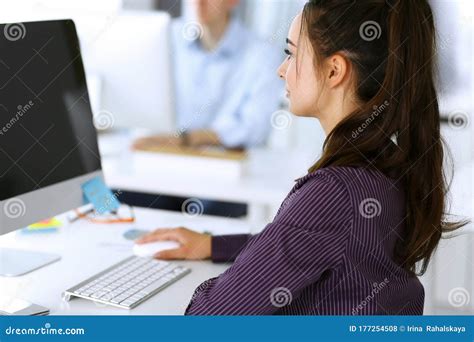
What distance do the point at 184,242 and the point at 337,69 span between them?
577 millimetres

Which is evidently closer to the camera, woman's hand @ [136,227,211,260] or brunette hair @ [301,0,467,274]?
brunette hair @ [301,0,467,274]

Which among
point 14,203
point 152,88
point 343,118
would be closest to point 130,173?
point 152,88

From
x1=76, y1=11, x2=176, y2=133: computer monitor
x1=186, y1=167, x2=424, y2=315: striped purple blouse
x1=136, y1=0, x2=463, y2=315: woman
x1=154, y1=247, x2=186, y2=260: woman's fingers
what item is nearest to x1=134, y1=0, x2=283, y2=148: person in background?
x1=76, y1=11, x2=176, y2=133: computer monitor

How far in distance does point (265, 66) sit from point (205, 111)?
381 mm

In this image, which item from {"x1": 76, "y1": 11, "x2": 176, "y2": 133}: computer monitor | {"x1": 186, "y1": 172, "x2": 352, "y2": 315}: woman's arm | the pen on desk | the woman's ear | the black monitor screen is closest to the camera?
{"x1": 186, "y1": 172, "x2": 352, "y2": 315}: woman's arm

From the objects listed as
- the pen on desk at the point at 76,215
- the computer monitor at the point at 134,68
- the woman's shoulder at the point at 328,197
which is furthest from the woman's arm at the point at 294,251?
the computer monitor at the point at 134,68

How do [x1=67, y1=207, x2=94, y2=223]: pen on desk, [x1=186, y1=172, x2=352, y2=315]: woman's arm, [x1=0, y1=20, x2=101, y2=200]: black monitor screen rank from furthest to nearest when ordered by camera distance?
[x1=67, y1=207, x2=94, y2=223]: pen on desk < [x1=0, y1=20, x2=101, y2=200]: black monitor screen < [x1=186, y1=172, x2=352, y2=315]: woman's arm

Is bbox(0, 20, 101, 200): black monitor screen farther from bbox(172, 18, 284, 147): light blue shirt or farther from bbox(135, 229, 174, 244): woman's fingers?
bbox(172, 18, 284, 147): light blue shirt

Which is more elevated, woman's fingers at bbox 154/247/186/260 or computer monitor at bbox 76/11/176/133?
computer monitor at bbox 76/11/176/133

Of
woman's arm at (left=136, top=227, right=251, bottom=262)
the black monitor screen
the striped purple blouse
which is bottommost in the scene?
woman's arm at (left=136, top=227, right=251, bottom=262)

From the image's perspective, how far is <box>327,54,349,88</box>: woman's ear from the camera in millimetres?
1229

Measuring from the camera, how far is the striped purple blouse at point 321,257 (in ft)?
3.66

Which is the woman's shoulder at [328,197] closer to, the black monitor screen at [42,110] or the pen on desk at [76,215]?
the black monitor screen at [42,110]

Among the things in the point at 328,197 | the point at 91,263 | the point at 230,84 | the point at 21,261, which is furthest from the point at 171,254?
the point at 230,84
